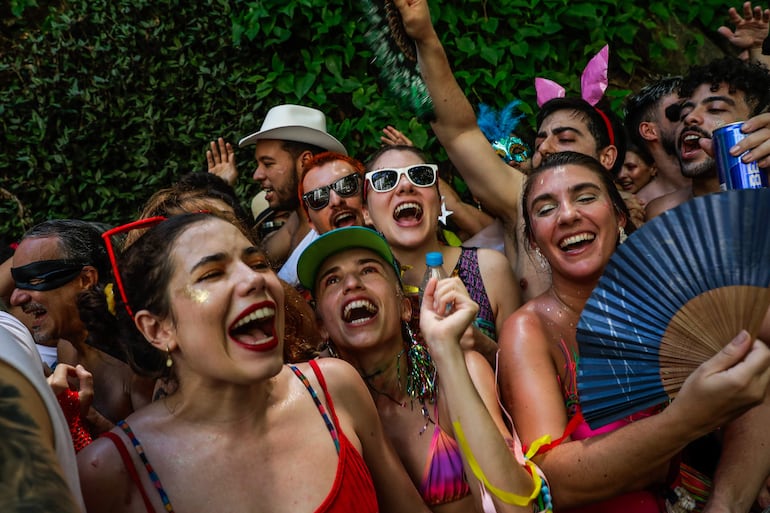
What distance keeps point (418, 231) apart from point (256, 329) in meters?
1.50

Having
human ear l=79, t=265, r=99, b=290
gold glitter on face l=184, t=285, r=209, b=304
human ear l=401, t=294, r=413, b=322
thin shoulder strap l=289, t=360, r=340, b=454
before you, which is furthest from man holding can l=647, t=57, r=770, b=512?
human ear l=79, t=265, r=99, b=290

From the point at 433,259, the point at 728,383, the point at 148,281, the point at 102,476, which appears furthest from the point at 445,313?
the point at 102,476

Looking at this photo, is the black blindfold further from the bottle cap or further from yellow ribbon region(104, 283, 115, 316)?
the bottle cap

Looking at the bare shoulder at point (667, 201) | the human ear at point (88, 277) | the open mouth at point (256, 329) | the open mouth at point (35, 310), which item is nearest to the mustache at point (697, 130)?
the bare shoulder at point (667, 201)

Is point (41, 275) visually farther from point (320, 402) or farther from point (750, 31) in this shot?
point (750, 31)

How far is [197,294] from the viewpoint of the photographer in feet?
6.80

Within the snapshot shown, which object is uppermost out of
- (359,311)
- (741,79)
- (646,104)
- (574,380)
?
(741,79)

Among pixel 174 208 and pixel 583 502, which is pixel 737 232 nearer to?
pixel 583 502

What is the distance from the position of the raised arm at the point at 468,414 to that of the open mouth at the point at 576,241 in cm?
68

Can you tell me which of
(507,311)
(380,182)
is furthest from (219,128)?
(507,311)

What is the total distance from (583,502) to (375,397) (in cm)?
86

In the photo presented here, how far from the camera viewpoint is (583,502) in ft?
7.30

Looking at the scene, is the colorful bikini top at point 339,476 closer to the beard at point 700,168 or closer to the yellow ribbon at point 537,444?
the yellow ribbon at point 537,444

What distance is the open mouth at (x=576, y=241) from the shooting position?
2.67 metres
